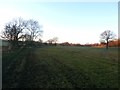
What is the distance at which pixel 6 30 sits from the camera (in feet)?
216

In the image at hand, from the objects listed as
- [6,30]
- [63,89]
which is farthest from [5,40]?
[63,89]

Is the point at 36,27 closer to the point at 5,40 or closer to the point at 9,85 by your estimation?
the point at 5,40

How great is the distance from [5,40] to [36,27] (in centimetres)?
2432

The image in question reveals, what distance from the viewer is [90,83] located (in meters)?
11.8

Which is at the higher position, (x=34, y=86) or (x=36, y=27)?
(x=36, y=27)

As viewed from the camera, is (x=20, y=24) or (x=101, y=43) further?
(x=101, y=43)

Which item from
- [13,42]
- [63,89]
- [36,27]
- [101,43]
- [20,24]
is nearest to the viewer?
[63,89]

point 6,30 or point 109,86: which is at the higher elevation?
point 6,30

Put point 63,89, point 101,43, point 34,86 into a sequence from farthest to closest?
1. point 101,43
2. point 34,86
3. point 63,89

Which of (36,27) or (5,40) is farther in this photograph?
(36,27)

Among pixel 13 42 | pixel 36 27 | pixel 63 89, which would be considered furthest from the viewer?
pixel 36 27

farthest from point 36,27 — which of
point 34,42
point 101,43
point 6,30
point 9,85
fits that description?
point 9,85

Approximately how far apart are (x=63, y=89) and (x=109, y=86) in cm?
274

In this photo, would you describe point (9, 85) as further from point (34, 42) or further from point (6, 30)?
point (34, 42)
